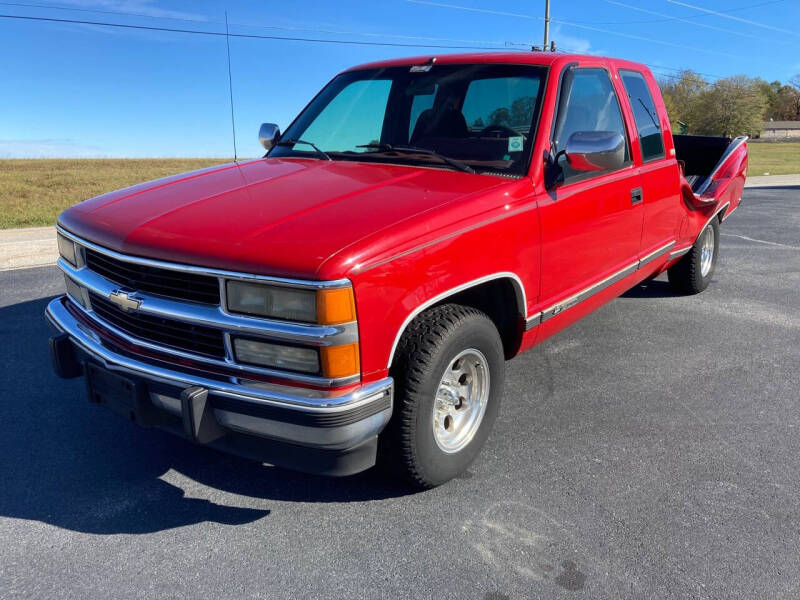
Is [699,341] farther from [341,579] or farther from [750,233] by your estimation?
[750,233]

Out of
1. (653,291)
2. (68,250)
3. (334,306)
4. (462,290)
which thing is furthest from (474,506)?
(653,291)

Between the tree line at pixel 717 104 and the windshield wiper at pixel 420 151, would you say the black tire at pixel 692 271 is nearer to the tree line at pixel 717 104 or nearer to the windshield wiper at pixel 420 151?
the windshield wiper at pixel 420 151

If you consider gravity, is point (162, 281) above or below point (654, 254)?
above

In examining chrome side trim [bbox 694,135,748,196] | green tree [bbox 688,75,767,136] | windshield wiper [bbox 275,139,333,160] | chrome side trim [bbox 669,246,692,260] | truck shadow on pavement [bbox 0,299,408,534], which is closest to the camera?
truck shadow on pavement [bbox 0,299,408,534]

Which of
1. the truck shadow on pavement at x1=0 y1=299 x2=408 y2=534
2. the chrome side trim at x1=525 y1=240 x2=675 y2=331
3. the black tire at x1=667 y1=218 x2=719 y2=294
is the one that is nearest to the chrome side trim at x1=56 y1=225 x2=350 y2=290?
the truck shadow on pavement at x1=0 y1=299 x2=408 y2=534

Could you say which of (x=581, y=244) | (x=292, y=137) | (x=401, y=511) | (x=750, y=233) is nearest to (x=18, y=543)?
(x=401, y=511)

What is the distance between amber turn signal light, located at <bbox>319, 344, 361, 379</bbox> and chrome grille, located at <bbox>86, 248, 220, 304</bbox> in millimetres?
490

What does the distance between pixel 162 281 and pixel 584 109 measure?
261 centimetres

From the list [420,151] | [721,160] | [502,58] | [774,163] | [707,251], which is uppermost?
[502,58]

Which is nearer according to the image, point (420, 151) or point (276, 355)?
point (276, 355)

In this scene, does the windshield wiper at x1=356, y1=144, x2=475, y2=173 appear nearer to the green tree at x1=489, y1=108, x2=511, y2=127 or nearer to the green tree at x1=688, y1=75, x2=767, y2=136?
the green tree at x1=489, y1=108, x2=511, y2=127

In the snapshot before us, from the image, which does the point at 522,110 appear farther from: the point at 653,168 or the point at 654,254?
the point at 654,254

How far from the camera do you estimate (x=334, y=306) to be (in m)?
2.31

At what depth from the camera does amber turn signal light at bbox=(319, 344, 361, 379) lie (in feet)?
7.70
